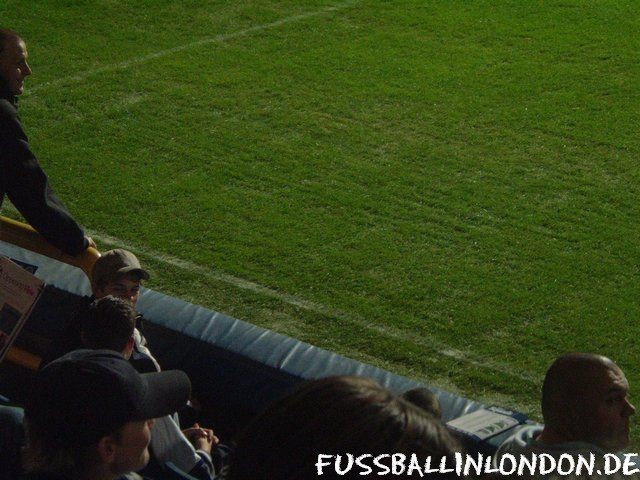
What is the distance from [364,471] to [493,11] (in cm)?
1108

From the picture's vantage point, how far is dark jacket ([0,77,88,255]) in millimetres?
4336

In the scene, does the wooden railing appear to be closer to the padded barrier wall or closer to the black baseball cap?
the padded barrier wall

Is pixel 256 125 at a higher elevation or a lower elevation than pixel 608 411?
lower

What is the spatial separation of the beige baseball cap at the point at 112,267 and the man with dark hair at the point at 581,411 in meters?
1.71

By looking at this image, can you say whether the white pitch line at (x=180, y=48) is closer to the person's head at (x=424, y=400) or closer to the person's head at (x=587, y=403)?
the person's head at (x=424, y=400)

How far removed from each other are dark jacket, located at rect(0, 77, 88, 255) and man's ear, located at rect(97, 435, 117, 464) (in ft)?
7.24

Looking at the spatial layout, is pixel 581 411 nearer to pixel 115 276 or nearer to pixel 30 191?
pixel 115 276

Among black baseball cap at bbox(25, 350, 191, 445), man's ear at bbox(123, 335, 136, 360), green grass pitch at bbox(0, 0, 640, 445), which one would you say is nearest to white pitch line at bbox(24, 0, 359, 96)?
green grass pitch at bbox(0, 0, 640, 445)

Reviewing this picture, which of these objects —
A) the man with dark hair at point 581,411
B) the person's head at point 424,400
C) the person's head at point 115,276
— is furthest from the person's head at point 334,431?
the person's head at point 115,276

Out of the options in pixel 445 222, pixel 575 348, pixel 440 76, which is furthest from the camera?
pixel 440 76

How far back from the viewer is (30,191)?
14.5 ft

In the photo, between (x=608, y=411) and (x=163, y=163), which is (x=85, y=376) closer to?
(x=608, y=411)

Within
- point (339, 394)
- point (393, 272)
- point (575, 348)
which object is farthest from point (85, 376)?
point (393, 272)

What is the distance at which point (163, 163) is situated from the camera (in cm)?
849
